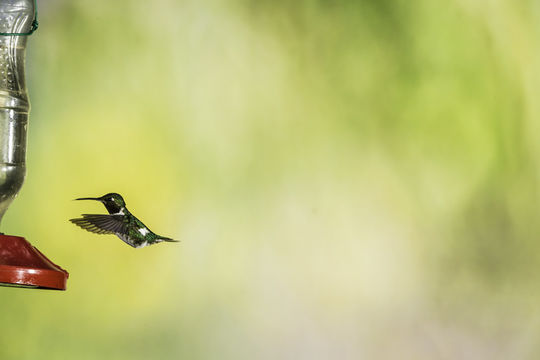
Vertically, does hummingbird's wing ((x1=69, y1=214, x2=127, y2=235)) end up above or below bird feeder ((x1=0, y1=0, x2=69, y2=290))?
below

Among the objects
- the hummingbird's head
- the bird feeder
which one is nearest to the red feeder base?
the bird feeder

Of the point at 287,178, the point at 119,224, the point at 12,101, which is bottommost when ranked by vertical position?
the point at 119,224

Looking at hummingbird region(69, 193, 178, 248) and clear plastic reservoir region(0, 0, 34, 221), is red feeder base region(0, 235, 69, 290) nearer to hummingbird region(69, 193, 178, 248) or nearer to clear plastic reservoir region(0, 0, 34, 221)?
clear plastic reservoir region(0, 0, 34, 221)

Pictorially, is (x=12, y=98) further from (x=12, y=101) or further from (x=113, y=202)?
(x=113, y=202)

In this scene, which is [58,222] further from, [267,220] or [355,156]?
[355,156]

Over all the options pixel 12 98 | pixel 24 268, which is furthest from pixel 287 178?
pixel 24 268

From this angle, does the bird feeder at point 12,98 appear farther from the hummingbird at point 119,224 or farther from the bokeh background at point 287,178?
the bokeh background at point 287,178
